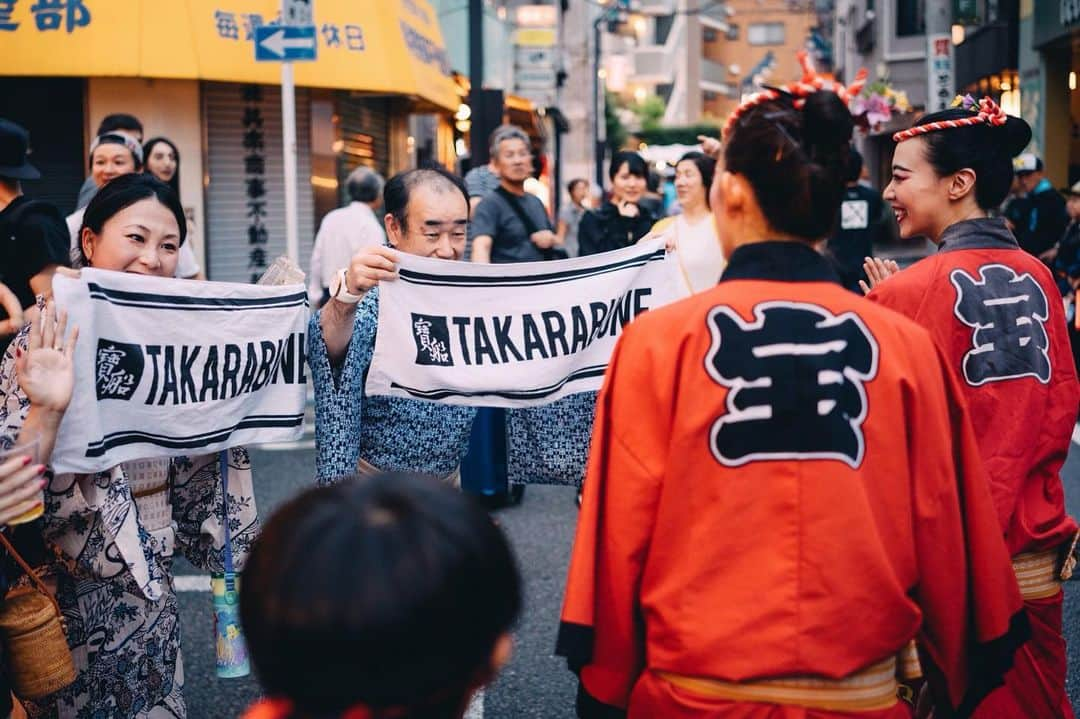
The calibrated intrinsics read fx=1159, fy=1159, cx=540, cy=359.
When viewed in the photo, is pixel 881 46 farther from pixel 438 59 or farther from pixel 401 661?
pixel 401 661

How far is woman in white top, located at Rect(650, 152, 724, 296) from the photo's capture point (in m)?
6.10

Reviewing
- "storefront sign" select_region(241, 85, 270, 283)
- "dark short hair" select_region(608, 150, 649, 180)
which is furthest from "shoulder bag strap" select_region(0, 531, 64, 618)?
"storefront sign" select_region(241, 85, 270, 283)

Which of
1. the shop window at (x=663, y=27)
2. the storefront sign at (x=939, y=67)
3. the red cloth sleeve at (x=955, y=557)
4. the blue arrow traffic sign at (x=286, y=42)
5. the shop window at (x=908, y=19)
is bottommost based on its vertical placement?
the red cloth sleeve at (x=955, y=557)

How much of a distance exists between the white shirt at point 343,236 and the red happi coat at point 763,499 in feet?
24.6

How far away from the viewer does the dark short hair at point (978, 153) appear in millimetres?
3014

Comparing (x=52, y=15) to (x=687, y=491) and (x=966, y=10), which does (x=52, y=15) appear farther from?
(x=966, y=10)

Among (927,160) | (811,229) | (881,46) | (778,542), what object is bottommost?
(778,542)

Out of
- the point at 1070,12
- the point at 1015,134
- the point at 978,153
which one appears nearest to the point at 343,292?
the point at 978,153

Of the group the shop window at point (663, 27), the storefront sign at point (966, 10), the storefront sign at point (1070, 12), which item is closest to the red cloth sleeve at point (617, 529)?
the storefront sign at point (1070, 12)

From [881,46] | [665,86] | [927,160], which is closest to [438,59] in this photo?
[927,160]

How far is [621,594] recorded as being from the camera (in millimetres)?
2119

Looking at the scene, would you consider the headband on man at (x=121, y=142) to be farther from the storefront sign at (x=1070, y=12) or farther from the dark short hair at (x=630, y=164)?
the storefront sign at (x=1070, y=12)

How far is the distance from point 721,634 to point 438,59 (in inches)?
614

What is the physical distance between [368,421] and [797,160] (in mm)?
1758
